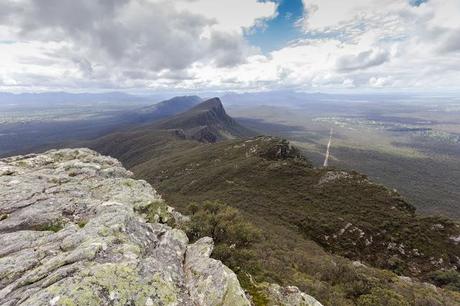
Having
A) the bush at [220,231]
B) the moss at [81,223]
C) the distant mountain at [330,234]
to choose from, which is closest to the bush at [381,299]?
the distant mountain at [330,234]

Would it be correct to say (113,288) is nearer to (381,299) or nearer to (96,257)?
(96,257)

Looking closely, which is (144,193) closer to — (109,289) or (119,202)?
(119,202)

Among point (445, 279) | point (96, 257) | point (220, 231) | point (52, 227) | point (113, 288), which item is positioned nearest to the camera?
point (113, 288)

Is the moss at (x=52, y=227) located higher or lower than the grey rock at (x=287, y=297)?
higher

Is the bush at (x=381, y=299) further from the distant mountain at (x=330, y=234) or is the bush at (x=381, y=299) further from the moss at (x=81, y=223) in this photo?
the moss at (x=81, y=223)

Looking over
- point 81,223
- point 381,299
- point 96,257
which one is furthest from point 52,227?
point 381,299
